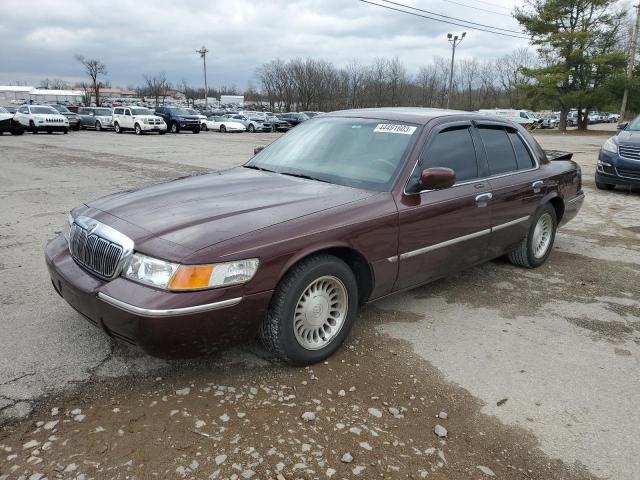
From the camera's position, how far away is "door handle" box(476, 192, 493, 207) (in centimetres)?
415

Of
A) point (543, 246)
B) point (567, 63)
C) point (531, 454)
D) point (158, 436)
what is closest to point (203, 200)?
point (158, 436)

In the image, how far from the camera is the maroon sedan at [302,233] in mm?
2686

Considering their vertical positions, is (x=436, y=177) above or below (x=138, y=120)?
below

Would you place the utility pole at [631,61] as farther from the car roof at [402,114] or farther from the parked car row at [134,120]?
the car roof at [402,114]

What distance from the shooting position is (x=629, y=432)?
2.67m

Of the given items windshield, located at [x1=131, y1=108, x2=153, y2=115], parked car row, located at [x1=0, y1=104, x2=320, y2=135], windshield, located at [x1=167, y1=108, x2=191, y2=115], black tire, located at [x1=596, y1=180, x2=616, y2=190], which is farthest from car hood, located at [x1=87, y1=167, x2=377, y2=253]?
windshield, located at [x1=167, y1=108, x2=191, y2=115]

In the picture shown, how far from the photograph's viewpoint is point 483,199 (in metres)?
4.20

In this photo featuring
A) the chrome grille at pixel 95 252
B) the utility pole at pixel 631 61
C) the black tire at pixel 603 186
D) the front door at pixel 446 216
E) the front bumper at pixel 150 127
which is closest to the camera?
the chrome grille at pixel 95 252

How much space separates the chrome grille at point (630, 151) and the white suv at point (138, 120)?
84.8 feet

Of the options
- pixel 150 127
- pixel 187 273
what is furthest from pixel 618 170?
pixel 150 127

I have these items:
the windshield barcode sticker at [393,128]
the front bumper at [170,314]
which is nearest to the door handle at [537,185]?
the windshield barcode sticker at [393,128]

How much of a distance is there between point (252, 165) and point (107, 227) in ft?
5.47

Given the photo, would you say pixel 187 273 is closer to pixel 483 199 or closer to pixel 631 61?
pixel 483 199

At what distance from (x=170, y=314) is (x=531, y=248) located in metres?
3.87
